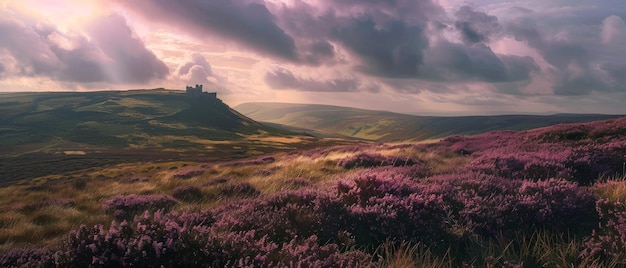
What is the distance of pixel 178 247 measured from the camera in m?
4.01

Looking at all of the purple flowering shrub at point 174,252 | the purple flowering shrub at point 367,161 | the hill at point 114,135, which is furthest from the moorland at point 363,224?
the hill at point 114,135

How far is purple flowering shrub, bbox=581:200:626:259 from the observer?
4387mm

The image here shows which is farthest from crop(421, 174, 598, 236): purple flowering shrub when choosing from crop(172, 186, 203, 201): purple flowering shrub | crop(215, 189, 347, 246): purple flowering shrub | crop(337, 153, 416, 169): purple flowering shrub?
crop(337, 153, 416, 169): purple flowering shrub

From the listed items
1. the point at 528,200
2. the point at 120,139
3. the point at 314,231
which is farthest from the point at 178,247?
the point at 120,139

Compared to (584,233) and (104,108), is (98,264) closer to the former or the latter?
(584,233)

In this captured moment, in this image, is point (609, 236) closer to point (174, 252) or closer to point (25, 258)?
point (174, 252)

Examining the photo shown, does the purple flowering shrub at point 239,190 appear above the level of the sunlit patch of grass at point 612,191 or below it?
below

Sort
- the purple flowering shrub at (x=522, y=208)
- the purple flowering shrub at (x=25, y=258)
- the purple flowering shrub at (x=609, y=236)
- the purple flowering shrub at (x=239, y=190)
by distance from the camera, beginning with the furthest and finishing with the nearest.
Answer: the purple flowering shrub at (x=239, y=190), the purple flowering shrub at (x=522, y=208), the purple flowering shrub at (x=609, y=236), the purple flowering shrub at (x=25, y=258)

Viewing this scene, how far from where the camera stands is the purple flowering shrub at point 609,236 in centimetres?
439

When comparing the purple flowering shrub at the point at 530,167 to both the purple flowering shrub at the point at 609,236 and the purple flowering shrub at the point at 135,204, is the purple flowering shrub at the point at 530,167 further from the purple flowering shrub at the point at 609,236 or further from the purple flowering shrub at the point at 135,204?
the purple flowering shrub at the point at 135,204

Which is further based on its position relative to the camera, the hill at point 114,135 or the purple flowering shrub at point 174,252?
the hill at point 114,135

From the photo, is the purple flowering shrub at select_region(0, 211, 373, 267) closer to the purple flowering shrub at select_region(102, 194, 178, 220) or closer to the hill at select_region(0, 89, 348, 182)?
the purple flowering shrub at select_region(102, 194, 178, 220)

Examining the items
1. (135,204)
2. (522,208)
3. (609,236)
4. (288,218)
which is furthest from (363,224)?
(135,204)

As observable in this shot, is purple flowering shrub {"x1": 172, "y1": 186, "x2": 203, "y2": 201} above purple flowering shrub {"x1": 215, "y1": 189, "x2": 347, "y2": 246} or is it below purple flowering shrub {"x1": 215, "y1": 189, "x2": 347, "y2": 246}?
below
